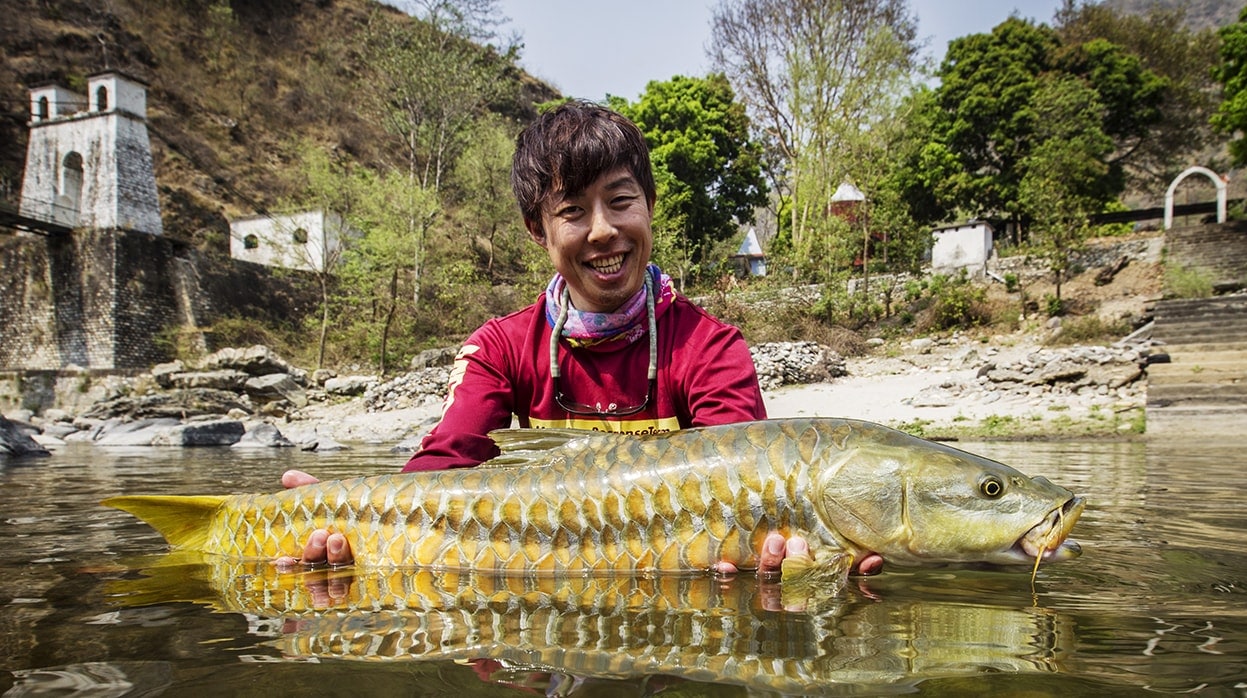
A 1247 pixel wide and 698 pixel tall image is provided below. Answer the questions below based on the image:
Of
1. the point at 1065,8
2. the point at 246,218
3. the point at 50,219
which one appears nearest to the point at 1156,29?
the point at 1065,8

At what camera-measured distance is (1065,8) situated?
43.1 metres

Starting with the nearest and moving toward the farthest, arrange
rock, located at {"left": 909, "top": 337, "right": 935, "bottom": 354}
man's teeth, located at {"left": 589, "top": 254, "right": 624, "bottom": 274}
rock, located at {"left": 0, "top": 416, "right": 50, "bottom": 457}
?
man's teeth, located at {"left": 589, "top": 254, "right": 624, "bottom": 274} < rock, located at {"left": 0, "top": 416, "right": 50, "bottom": 457} < rock, located at {"left": 909, "top": 337, "right": 935, "bottom": 354}

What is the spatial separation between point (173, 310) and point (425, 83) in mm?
13952

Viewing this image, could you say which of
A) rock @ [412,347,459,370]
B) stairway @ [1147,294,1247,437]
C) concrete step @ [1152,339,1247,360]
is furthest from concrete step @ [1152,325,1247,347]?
rock @ [412,347,459,370]

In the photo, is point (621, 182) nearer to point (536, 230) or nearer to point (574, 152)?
point (574, 152)

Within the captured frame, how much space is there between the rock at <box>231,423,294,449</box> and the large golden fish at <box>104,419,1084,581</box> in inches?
450

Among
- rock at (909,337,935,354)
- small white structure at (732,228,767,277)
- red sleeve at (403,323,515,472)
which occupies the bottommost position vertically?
red sleeve at (403,323,515,472)

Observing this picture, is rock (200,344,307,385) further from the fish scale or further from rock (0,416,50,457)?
the fish scale

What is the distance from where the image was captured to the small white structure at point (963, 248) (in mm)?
23641

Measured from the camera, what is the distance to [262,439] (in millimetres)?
13602

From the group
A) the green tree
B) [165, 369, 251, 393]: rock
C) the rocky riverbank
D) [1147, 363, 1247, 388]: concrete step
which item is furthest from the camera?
the green tree

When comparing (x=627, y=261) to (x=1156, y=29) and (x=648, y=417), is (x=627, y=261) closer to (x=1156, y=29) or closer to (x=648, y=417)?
(x=648, y=417)

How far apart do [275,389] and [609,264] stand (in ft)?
71.6

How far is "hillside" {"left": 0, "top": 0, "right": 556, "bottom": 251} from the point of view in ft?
113
